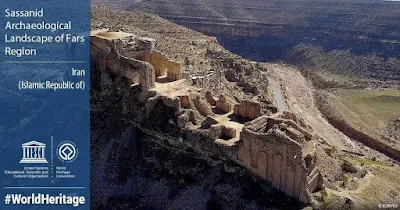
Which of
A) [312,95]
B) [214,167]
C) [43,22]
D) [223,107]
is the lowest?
[312,95]

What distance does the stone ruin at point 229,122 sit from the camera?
46844mm

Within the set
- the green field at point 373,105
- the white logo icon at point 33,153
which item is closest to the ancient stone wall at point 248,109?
the white logo icon at point 33,153

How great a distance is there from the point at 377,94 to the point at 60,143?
97.9 m

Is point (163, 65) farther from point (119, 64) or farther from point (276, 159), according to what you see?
point (276, 159)

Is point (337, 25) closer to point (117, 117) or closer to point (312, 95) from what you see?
point (312, 95)

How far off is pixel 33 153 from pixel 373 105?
91.6m

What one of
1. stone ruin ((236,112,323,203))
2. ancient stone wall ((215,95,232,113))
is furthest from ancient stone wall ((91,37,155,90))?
stone ruin ((236,112,323,203))

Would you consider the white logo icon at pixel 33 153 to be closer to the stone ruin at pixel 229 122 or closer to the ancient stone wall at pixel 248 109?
the stone ruin at pixel 229 122

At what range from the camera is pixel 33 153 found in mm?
36781

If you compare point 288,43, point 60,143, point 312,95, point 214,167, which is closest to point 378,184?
point 214,167

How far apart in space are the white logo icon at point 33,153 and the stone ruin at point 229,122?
19445 millimetres

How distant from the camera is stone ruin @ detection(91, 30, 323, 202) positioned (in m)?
46.8

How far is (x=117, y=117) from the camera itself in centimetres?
6081

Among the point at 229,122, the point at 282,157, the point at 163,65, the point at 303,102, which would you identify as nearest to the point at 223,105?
the point at 229,122
